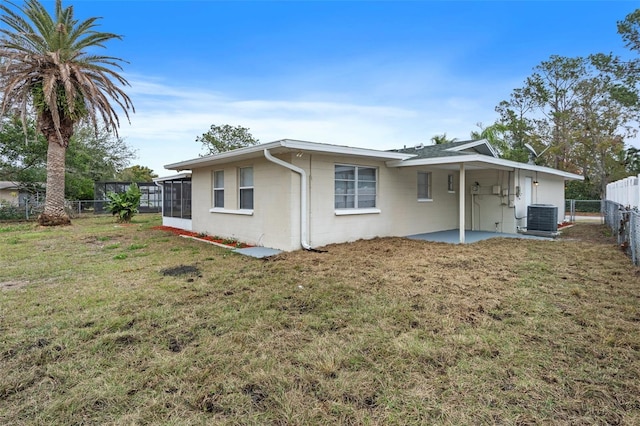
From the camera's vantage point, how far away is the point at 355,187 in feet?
29.5

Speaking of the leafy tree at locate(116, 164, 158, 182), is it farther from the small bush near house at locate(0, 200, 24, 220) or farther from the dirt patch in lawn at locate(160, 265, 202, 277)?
the dirt patch in lawn at locate(160, 265, 202, 277)

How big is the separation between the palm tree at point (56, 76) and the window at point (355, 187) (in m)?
11.0

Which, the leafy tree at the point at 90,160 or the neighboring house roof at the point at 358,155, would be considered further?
the leafy tree at the point at 90,160

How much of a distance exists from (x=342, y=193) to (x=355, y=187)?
0.48 m

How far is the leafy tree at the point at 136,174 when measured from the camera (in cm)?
3245

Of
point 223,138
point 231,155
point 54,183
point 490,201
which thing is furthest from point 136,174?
point 490,201

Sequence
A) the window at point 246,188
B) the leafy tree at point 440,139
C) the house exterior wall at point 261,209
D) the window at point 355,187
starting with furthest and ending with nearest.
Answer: the leafy tree at point 440,139 → the window at point 246,188 → the window at point 355,187 → the house exterior wall at point 261,209

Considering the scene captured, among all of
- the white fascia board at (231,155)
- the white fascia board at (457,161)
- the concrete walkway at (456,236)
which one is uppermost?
the white fascia board at (231,155)

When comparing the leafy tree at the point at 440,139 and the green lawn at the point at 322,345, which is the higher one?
the leafy tree at the point at 440,139

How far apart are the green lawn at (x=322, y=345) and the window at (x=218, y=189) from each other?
4460mm

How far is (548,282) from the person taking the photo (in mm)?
5168

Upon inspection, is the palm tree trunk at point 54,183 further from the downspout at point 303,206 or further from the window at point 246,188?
the downspout at point 303,206

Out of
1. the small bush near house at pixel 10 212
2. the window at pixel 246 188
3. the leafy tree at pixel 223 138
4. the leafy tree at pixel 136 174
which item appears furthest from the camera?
the leafy tree at pixel 136 174

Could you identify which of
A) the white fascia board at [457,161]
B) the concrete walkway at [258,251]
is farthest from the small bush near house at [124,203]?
the white fascia board at [457,161]
